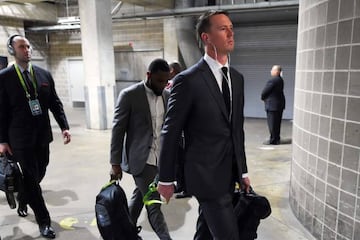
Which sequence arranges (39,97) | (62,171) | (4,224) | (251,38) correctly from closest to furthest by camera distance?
(39,97)
(4,224)
(62,171)
(251,38)

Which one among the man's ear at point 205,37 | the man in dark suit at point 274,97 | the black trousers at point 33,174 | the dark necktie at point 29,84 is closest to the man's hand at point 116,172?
the black trousers at point 33,174

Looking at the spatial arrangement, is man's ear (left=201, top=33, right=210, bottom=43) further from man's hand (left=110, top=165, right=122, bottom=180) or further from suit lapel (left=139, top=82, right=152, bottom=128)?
man's hand (left=110, top=165, right=122, bottom=180)

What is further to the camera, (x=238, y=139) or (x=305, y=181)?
(x=305, y=181)

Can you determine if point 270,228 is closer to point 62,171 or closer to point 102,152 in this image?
point 62,171

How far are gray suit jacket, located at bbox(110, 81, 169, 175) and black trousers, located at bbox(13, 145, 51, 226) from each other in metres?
0.82

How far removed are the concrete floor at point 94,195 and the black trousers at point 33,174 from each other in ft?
0.68

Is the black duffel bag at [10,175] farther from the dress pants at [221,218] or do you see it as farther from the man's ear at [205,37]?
the man's ear at [205,37]

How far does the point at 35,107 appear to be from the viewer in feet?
8.71

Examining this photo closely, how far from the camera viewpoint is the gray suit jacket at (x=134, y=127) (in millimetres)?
2250

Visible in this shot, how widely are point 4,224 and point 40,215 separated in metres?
0.48

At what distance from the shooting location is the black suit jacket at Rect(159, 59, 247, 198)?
5.24 ft

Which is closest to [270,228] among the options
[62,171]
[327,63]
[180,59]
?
[327,63]

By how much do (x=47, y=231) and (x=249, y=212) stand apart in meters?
1.76

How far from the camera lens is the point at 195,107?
161cm
